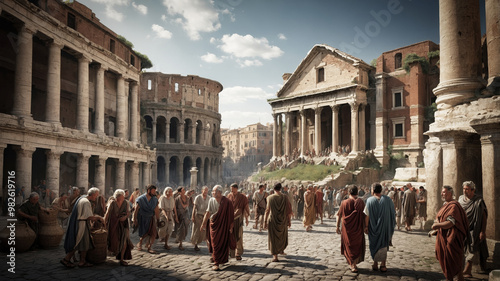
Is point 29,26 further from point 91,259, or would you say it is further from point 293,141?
point 293,141

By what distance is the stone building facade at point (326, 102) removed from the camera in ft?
100

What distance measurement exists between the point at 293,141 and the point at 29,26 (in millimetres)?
28111

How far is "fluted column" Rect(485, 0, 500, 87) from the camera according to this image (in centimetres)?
713

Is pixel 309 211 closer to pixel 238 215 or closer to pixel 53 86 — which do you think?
pixel 238 215

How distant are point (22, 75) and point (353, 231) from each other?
17845 mm

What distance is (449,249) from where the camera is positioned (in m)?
5.26

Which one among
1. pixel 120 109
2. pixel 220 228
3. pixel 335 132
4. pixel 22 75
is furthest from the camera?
pixel 335 132

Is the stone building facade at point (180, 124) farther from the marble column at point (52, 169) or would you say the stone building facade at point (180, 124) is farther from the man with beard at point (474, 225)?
the man with beard at point (474, 225)

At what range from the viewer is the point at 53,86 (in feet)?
61.3

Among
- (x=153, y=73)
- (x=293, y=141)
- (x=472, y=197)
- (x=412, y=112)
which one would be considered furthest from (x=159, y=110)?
(x=472, y=197)

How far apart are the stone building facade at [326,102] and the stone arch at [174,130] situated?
17139 millimetres

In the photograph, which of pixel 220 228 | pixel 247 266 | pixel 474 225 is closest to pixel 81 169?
pixel 220 228

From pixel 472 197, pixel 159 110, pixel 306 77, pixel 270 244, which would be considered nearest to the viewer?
pixel 472 197

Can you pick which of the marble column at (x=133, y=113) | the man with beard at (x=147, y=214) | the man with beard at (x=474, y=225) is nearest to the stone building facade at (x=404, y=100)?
the marble column at (x=133, y=113)
